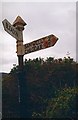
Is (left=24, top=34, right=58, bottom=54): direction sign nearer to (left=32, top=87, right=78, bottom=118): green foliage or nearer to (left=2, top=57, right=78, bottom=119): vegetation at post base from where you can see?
(left=32, top=87, right=78, bottom=118): green foliage

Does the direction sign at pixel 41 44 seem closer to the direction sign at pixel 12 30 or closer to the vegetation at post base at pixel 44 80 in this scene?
the direction sign at pixel 12 30

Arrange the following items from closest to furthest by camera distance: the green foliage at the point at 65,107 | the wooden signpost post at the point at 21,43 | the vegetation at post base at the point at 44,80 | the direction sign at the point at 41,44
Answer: the direction sign at the point at 41,44, the wooden signpost post at the point at 21,43, the green foliage at the point at 65,107, the vegetation at post base at the point at 44,80

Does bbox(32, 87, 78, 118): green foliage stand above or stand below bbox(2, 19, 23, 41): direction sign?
below

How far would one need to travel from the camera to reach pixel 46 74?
103ft

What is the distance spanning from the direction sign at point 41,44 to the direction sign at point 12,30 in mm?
319

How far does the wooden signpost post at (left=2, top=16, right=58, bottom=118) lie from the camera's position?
8471 mm

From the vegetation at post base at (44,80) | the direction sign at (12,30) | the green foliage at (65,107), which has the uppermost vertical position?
the direction sign at (12,30)

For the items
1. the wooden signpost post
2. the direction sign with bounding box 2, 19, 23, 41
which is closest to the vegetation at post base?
the wooden signpost post

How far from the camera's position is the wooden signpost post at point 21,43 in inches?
334

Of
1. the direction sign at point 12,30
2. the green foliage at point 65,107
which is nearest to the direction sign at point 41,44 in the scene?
the direction sign at point 12,30

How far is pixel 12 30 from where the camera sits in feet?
29.0

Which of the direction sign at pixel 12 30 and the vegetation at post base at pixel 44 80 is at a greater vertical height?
the direction sign at pixel 12 30

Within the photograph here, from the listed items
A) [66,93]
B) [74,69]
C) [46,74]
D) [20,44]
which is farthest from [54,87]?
[20,44]

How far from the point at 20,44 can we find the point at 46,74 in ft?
73.3
